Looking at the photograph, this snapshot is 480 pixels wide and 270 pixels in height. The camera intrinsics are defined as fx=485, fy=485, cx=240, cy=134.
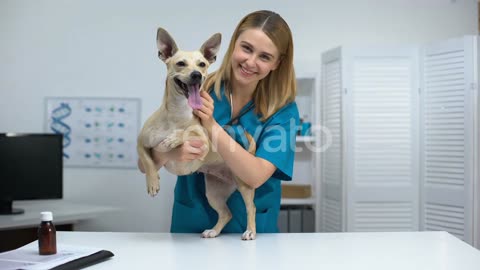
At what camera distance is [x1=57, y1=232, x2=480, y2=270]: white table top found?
4.39ft

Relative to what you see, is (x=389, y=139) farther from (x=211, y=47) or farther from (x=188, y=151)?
(x=188, y=151)

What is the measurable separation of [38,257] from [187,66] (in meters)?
0.71

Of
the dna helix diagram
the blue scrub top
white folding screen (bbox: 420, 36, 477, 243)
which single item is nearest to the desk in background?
the dna helix diagram

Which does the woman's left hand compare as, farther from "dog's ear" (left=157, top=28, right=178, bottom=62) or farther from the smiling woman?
"dog's ear" (left=157, top=28, right=178, bottom=62)

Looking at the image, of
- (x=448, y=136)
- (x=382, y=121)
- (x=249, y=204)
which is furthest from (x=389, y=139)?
(x=249, y=204)

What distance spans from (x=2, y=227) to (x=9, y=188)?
45cm

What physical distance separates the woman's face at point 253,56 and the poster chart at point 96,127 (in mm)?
2111

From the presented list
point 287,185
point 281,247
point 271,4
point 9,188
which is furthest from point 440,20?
point 9,188

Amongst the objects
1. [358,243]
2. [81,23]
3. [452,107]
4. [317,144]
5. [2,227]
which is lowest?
[2,227]

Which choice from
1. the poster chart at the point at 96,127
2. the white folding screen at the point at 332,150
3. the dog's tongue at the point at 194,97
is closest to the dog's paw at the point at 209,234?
the dog's tongue at the point at 194,97

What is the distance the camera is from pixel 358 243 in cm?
163

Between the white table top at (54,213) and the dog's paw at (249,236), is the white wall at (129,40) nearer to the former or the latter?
the white table top at (54,213)

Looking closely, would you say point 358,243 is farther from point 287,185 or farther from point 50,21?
point 50,21

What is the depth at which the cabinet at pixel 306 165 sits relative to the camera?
3477 millimetres
